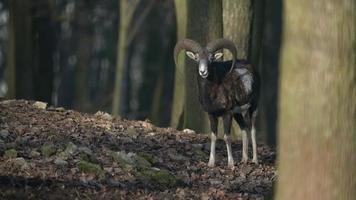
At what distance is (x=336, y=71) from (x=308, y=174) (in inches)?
40.2

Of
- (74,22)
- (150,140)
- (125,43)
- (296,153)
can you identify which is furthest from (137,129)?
(74,22)

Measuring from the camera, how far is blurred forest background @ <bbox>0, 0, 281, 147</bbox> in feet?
62.5

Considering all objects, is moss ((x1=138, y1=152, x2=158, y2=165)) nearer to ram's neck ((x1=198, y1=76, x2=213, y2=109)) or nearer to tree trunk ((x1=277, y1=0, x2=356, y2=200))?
ram's neck ((x1=198, y1=76, x2=213, y2=109))

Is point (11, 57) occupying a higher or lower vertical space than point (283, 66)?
lower

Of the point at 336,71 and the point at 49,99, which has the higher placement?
the point at 336,71

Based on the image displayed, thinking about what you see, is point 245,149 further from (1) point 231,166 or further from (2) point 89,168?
(2) point 89,168

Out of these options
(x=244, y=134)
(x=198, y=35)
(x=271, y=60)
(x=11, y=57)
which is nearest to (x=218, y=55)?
(x=244, y=134)

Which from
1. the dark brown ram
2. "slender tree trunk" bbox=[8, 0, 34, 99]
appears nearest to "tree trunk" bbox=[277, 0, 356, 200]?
the dark brown ram

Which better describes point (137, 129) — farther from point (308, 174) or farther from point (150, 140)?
→ point (308, 174)

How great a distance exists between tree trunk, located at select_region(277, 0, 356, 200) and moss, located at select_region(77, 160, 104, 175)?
4.40 metres

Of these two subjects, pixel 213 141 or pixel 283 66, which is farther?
pixel 213 141

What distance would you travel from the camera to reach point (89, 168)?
42.9 ft

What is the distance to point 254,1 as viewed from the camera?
19.1 metres

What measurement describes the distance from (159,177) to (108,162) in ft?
2.84
